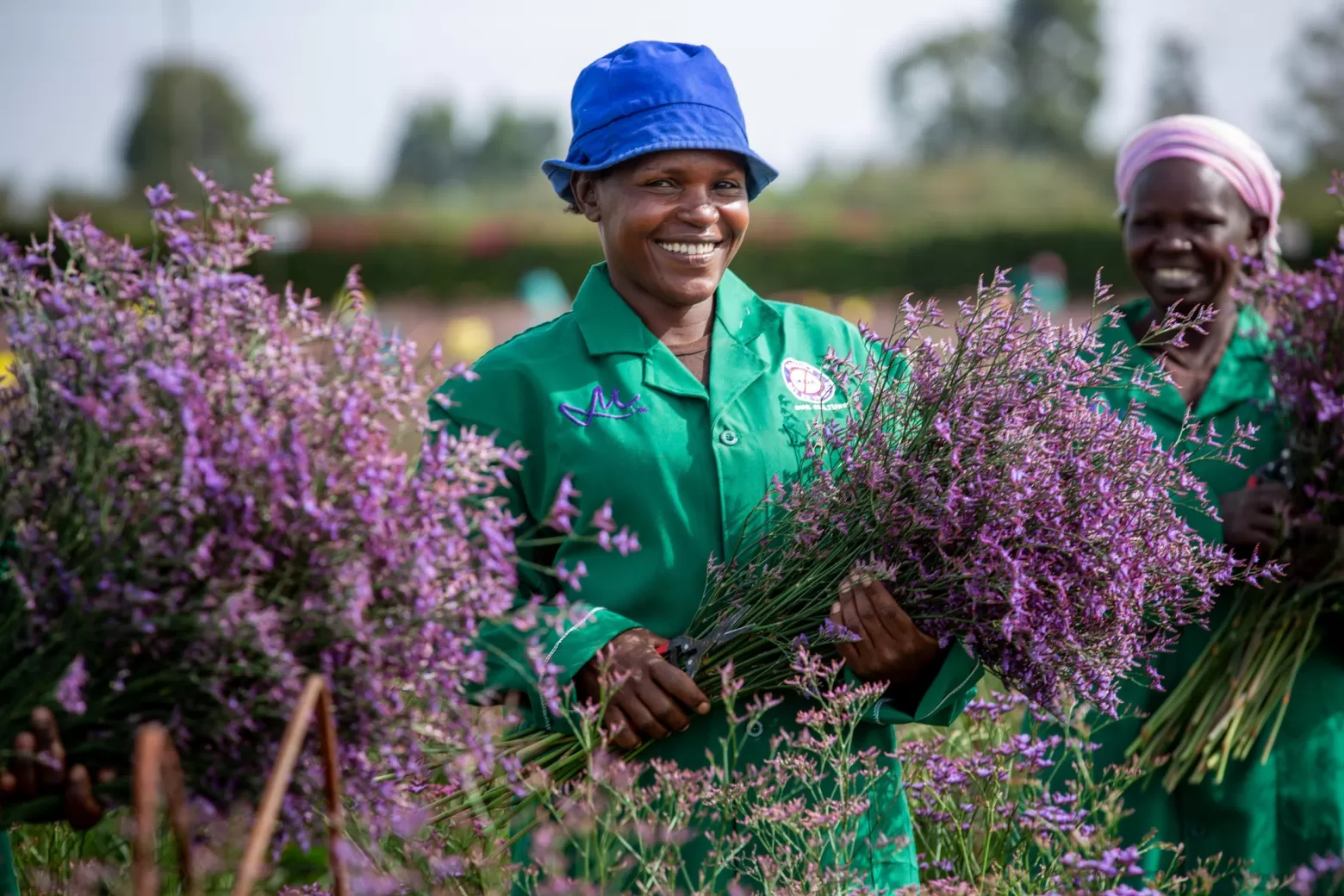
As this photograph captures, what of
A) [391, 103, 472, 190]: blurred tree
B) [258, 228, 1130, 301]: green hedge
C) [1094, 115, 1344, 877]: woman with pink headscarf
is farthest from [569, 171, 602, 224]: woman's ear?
[391, 103, 472, 190]: blurred tree

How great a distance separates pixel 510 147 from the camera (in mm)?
65375

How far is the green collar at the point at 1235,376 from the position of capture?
3.17 m

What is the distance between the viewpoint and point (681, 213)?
245 centimetres

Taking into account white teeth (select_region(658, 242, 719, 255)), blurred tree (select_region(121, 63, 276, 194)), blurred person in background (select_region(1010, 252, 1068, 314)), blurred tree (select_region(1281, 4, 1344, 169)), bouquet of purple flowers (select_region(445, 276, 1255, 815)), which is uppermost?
blurred tree (select_region(121, 63, 276, 194))

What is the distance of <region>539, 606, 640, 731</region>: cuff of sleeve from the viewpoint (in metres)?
2.21

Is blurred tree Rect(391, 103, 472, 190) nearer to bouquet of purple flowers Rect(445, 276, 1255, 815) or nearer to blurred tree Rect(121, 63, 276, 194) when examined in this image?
blurred tree Rect(121, 63, 276, 194)

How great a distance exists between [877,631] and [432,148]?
68.6 metres

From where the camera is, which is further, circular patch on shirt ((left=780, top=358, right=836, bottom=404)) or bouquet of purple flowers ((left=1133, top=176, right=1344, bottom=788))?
bouquet of purple flowers ((left=1133, top=176, right=1344, bottom=788))

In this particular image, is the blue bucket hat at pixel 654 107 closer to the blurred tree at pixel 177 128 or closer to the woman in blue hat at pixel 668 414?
the woman in blue hat at pixel 668 414

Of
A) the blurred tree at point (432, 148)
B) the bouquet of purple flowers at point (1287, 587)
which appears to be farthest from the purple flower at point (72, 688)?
the blurred tree at point (432, 148)

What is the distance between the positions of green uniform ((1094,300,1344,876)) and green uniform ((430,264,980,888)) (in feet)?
3.00

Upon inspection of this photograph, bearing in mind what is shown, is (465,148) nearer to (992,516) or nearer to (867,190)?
(867,190)

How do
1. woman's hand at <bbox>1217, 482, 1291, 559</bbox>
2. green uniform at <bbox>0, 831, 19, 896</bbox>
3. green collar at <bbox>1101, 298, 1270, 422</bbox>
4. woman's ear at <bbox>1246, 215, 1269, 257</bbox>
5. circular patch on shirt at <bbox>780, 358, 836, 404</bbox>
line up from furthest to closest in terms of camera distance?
woman's ear at <bbox>1246, 215, 1269, 257</bbox>, green collar at <bbox>1101, 298, 1270, 422</bbox>, woman's hand at <bbox>1217, 482, 1291, 559</bbox>, circular patch on shirt at <bbox>780, 358, 836, 404</bbox>, green uniform at <bbox>0, 831, 19, 896</bbox>

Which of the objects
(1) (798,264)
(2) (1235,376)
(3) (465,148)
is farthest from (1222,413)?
(3) (465,148)
